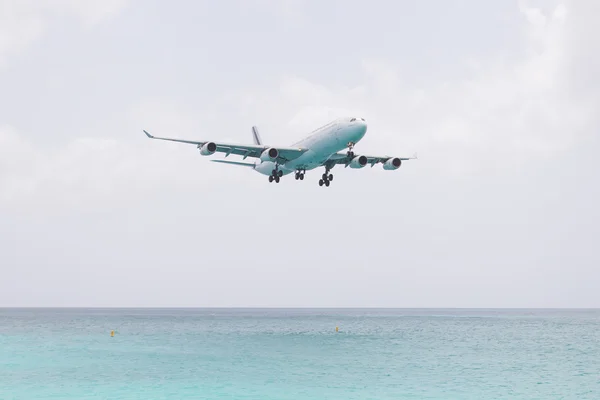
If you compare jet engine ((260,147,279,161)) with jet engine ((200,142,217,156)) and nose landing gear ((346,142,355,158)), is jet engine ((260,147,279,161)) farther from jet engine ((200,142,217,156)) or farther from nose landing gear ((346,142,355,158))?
nose landing gear ((346,142,355,158))

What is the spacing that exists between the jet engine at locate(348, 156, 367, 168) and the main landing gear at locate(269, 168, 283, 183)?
25.6 feet

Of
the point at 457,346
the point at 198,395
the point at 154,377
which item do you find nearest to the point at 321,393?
the point at 198,395

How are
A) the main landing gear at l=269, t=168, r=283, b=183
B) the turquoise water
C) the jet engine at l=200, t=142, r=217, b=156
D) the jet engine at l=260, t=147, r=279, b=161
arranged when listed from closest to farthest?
the turquoise water
the jet engine at l=200, t=142, r=217, b=156
the jet engine at l=260, t=147, r=279, b=161
the main landing gear at l=269, t=168, r=283, b=183

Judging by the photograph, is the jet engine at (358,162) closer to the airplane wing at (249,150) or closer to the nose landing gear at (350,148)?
the nose landing gear at (350,148)

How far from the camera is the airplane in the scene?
6125 cm

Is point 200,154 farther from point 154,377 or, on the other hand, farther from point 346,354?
point 346,354

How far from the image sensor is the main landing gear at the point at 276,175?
71250 mm

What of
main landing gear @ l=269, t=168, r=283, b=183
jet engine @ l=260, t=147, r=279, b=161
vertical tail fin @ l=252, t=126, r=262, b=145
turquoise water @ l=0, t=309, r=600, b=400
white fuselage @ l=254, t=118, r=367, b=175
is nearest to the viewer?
turquoise water @ l=0, t=309, r=600, b=400

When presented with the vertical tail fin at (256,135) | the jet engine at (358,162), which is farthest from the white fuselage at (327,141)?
the vertical tail fin at (256,135)

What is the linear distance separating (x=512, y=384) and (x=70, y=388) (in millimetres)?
40689

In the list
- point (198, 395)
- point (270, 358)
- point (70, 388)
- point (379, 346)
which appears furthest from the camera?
point (379, 346)

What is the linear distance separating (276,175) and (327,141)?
11169 millimetres

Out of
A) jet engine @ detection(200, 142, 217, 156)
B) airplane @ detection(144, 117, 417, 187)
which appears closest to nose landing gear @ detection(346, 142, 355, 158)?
airplane @ detection(144, 117, 417, 187)

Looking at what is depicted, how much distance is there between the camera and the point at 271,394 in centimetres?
5522
